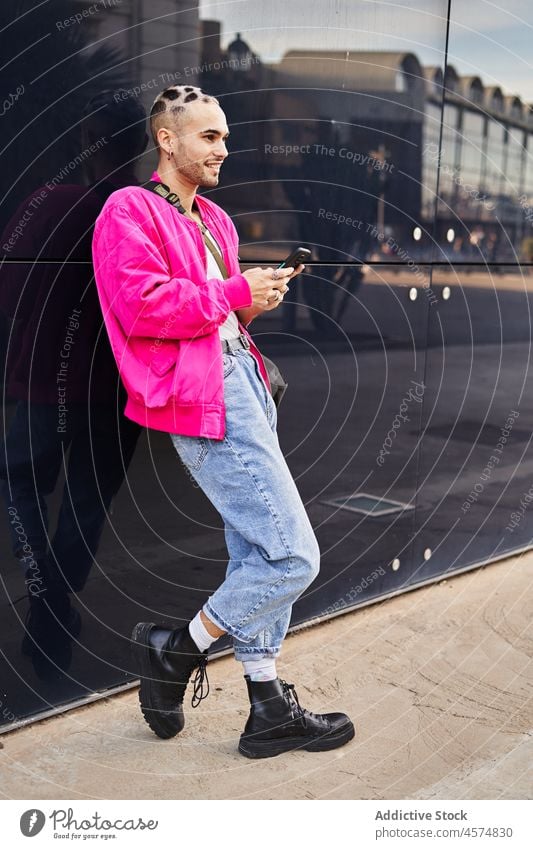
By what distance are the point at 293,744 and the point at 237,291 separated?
1.27 meters

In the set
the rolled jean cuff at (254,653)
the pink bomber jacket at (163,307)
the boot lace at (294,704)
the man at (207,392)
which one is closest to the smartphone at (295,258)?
the man at (207,392)

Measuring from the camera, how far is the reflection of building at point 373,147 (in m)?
3.38

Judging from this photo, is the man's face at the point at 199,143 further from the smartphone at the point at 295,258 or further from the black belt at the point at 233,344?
the black belt at the point at 233,344

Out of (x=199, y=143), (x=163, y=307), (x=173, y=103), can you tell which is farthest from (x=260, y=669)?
(x=173, y=103)

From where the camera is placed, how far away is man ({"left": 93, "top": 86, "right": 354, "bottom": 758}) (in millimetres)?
2729

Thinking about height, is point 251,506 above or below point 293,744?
above

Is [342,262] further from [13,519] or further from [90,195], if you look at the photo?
[13,519]

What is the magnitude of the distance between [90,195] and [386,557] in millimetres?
1925

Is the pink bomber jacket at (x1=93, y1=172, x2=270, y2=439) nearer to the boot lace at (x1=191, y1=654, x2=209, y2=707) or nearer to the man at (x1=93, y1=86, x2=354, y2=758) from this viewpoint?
the man at (x1=93, y1=86, x2=354, y2=758)

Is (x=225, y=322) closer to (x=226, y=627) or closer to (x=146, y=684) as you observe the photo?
(x=226, y=627)

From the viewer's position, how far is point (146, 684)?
308 cm

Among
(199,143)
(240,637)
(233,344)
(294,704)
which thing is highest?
(199,143)
